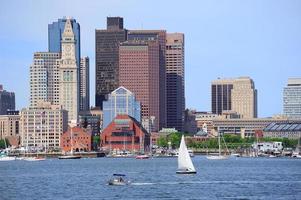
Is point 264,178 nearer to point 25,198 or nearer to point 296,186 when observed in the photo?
point 296,186

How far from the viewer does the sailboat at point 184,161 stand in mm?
151875

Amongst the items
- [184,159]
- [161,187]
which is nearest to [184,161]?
[184,159]

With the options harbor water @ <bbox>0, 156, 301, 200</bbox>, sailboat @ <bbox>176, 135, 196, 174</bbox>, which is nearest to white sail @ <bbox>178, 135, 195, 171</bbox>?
sailboat @ <bbox>176, 135, 196, 174</bbox>

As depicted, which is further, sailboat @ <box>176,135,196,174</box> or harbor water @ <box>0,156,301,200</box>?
sailboat @ <box>176,135,196,174</box>

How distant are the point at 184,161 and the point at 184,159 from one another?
0.93 meters

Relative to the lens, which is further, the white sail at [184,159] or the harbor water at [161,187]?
the white sail at [184,159]

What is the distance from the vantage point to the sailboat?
15188 centimetres

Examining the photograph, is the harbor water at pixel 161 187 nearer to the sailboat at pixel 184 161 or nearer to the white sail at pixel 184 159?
the sailboat at pixel 184 161

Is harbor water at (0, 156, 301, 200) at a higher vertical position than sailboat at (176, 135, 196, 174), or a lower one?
lower

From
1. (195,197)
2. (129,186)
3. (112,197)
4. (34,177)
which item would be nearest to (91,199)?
(112,197)

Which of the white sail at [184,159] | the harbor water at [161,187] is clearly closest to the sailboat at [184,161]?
the white sail at [184,159]

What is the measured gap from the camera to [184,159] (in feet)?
506

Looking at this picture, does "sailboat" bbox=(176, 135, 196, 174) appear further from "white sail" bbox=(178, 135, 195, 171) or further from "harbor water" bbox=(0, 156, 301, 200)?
"harbor water" bbox=(0, 156, 301, 200)

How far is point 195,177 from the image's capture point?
156000 mm
